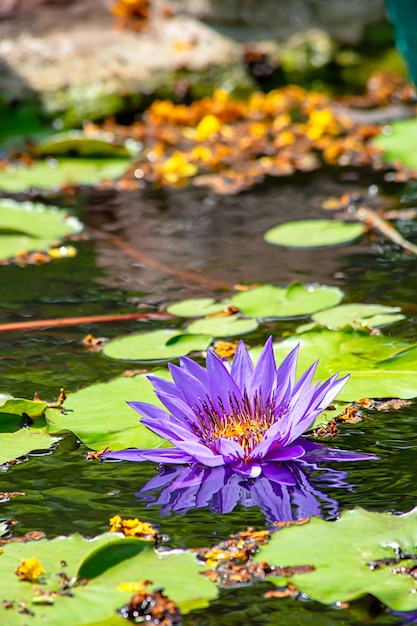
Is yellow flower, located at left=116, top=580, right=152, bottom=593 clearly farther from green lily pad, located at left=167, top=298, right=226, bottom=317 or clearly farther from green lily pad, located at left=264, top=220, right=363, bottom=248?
green lily pad, located at left=264, top=220, right=363, bottom=248

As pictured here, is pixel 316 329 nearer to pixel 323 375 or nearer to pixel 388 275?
pixel 323 375

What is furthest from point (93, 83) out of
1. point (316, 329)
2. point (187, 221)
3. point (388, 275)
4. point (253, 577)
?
point (253, 577)

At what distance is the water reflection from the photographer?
142cm

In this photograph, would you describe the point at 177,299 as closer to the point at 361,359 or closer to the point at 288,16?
the point at 361,359

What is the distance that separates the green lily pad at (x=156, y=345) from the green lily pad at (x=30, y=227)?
0.73m

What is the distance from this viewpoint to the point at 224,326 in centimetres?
208

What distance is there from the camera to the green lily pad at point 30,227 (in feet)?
8.92

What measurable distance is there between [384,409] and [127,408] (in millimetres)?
424

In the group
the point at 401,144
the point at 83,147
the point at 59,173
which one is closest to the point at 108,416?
the point at 401,144

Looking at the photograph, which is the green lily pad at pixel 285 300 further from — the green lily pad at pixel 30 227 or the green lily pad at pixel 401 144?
the green lily pad at pixel 401 144

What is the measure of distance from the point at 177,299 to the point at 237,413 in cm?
84

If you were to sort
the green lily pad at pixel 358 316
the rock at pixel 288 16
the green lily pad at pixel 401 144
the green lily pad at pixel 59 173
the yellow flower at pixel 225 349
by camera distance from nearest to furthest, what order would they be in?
the yellow flower at pixel 225 349
the green lily pad at pixel 358 316
the green lily pad at pixel 401 144
the green lily pad at pixel 59 173
the rock at pixel 288 16

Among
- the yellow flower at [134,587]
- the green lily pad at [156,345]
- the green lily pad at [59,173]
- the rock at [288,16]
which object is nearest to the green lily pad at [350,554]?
the yellow flower at [134,587]

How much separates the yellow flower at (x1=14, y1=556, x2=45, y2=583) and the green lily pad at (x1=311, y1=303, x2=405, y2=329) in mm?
955
